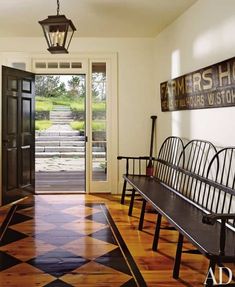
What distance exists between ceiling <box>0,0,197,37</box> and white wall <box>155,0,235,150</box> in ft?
0.73

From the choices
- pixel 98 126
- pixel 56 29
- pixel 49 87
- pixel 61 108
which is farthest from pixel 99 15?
pixel 61 108

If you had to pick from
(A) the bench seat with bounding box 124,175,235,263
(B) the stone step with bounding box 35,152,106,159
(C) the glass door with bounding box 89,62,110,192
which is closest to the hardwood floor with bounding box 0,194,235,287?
(A) the bench seat with bounding box 124,175,235,263

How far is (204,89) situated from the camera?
4035 mm

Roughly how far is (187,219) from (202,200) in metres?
0.61

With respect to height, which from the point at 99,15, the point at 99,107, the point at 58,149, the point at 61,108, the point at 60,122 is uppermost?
the point at 99,15

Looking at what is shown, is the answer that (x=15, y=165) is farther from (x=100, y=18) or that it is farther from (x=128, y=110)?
(x=100, y=18)

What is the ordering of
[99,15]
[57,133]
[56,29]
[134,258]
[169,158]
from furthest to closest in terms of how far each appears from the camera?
[57,133] < [169,158] < [99,15] < [56,29] < [134,258]

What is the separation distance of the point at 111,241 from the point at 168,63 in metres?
2.77

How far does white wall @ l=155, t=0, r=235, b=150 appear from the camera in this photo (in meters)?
3.52

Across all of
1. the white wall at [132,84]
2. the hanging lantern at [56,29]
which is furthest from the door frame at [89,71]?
the hanging lantern at [56,29]

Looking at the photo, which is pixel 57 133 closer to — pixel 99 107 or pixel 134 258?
pixel 99 107

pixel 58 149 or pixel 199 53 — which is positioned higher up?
pixel 199 53

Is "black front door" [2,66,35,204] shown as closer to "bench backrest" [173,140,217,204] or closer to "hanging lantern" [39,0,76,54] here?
"hanging lantern" [39,0,76,54]

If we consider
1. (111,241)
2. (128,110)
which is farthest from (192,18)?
(111,241)
